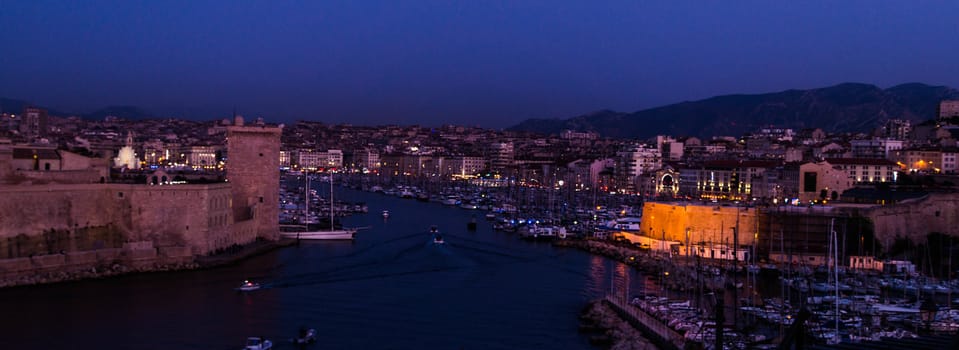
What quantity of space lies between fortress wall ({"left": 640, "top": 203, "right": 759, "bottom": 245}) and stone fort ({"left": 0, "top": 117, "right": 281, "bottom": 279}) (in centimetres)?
849

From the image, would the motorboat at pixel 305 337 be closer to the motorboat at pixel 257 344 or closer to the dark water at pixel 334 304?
the dark water at pixel 334 304

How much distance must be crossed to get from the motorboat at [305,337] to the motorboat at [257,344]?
14.2 inches

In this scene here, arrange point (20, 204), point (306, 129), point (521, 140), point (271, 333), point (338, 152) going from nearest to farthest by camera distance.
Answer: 1. point (271, 333)
2. point (20, 204)
3. point (338, 152)
4. point (521, 140)
5. point (306, 129)

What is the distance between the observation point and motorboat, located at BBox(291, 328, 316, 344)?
10623 mm

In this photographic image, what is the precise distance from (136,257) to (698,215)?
1077 cm

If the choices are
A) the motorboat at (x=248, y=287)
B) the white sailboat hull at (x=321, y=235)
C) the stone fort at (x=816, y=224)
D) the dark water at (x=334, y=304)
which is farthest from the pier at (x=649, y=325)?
the white sailboat hull at (x=321, y=235)

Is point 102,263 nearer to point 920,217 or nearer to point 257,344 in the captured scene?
point 257,344

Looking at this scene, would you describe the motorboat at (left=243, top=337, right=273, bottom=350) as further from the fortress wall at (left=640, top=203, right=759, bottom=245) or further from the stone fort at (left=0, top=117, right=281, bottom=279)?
the fortress wall at (left=640, top=203, right=759, bottom=245)

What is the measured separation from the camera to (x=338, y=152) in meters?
69.6

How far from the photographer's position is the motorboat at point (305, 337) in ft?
34.9

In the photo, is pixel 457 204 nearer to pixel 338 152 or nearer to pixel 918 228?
pixel 918 228

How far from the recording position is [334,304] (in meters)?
12.9

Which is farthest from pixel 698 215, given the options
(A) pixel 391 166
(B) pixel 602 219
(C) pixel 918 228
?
(A) pixel 391 166

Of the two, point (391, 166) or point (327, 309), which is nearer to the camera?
point (327, 309)
